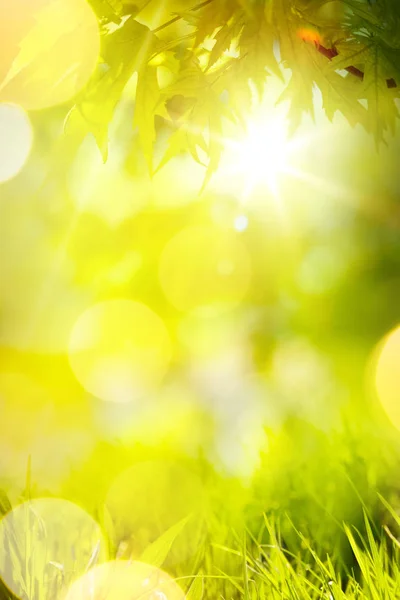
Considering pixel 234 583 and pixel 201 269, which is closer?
pixel 234 583

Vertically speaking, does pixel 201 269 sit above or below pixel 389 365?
above

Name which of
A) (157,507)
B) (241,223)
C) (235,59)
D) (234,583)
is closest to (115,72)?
(235,59)

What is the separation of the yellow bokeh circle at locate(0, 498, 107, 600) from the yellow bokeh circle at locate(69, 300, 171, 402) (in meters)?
3.66

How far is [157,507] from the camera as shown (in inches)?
53.7

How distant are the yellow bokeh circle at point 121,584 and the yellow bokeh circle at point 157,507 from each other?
0.26 feet

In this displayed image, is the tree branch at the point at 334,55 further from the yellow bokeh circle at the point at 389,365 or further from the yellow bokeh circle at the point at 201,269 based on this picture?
the yellow bokeh circle at the point at 201,269

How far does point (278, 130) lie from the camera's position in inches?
66.3

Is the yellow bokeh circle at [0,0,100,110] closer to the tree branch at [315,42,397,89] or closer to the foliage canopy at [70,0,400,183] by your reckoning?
the foliage canopy at [70,0,400,183]

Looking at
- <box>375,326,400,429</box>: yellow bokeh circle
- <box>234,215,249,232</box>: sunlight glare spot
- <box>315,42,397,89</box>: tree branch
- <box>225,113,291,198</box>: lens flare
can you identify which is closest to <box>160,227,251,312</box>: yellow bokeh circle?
<box>234,215,249,232</box>: sunlight glare spot

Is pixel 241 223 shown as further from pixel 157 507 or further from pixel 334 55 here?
pixel 334 55

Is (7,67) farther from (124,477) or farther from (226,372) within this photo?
(226,372)

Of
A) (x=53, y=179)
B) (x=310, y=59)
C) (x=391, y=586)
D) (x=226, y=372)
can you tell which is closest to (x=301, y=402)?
(x=226, y=372)

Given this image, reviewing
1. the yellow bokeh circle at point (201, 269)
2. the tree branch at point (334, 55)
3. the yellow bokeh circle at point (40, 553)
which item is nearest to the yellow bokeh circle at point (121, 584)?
the yellow bokeh circle at point (40, 553)

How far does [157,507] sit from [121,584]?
2.03 ft
